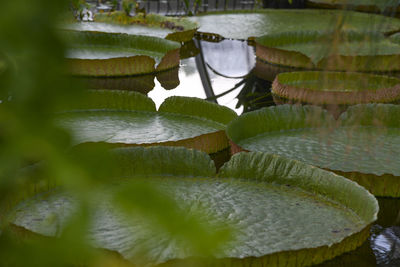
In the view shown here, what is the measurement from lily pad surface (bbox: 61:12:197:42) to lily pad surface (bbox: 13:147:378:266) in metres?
2.55

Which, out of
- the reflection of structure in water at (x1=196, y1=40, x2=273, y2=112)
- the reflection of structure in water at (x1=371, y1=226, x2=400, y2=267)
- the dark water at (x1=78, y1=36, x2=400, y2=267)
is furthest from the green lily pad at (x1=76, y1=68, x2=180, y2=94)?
the reflection of structure in water at (x1=371, y1=226, x2=400, y2=267)

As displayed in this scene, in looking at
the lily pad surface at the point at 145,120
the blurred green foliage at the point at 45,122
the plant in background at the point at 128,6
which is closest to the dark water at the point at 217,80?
the lily pad surface at the point at 145,120

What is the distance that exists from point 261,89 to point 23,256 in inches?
110

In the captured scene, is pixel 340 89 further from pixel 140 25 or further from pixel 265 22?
pixel 265 22

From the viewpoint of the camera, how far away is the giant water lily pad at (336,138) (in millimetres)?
1840

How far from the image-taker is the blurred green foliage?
176mm

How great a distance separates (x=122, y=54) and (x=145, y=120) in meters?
1.30

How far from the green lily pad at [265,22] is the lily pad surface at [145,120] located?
183cm

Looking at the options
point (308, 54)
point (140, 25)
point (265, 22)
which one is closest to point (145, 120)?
point (308, 54)

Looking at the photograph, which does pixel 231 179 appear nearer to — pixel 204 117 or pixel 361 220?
pixel 361 220

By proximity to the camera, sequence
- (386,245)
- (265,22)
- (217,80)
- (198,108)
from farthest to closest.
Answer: (265,22) < (217,80) < (198,108) < (386,245)

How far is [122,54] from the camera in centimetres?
A: 356

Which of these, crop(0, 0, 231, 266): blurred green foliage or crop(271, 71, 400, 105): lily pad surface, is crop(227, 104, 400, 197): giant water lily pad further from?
crop(0, 0, 231, 266): blurred green foliage

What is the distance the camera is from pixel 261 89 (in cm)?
296
